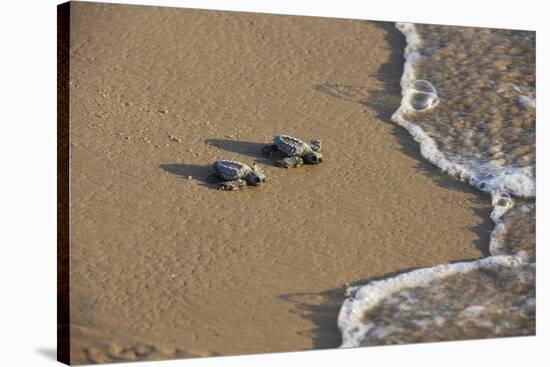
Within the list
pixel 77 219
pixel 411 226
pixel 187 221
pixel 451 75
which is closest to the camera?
pixel 77 219

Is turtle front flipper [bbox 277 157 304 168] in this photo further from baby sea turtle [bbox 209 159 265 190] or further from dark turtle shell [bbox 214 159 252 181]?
dark turtle shell [bbox 214 159 252 181]

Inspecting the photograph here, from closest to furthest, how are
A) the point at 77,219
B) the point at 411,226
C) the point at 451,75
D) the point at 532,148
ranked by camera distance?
the point at 77,219 → the point at 411,226 → the point at 532,148 → the point at 451,75

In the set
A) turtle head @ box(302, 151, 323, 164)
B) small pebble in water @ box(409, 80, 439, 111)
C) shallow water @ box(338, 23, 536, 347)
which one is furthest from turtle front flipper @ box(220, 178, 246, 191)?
small pebble in water @ box(409, 80, 439, 111)

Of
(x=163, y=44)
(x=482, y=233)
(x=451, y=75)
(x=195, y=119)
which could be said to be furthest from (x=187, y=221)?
(x=451, y=75)

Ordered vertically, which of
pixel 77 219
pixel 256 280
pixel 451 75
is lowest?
pixel 256 280

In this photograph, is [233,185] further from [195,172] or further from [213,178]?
[195,172]

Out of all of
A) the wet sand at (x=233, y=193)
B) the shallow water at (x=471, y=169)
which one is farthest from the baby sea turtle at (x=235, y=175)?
the shallow water at (x=471, y=169)

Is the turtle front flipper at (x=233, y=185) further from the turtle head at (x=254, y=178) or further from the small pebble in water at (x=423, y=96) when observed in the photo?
the small pebble in water at (x=423, y=96)

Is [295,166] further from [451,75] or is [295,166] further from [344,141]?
[451,75]
